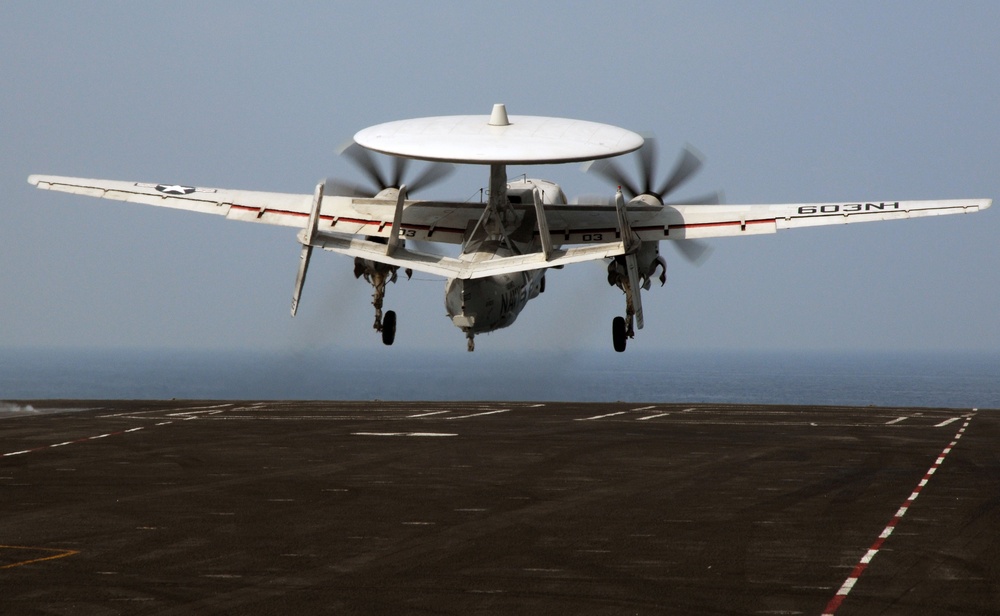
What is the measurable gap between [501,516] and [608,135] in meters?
18.4

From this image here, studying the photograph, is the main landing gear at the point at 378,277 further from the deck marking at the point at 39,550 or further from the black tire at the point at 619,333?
the deck marking at the point at 39,550

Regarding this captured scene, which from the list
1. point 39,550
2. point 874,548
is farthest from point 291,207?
point 874,548

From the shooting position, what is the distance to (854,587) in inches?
684

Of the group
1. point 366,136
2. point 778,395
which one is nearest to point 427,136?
point 366,136

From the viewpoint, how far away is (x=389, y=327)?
42125 millimetres

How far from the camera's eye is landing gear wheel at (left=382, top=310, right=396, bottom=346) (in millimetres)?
41844

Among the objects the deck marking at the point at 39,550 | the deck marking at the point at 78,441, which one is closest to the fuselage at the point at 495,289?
the deck marking at the point at 78,441

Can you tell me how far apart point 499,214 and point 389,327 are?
576cm

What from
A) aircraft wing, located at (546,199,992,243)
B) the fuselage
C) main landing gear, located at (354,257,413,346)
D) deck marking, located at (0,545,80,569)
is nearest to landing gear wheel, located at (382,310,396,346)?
main landing gear, located at (354,257,413,346)

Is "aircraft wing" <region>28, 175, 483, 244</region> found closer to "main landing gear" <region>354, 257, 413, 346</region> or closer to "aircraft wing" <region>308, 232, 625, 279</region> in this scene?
"main landing gear" <region>354, 257, 413, 346</region>

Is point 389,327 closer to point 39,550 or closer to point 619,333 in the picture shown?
point 619,333

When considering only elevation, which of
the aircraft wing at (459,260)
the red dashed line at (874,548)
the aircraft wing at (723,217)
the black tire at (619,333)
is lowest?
the red dashed line at (874,548)

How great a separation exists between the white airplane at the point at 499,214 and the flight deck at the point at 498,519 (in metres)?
5.07

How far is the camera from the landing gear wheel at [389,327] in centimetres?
4184
